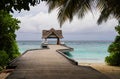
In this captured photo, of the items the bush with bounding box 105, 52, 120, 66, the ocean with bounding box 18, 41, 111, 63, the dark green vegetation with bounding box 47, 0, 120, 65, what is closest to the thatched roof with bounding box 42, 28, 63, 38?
the ocean with bounding box 18, 41, 111, 63

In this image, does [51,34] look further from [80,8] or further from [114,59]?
Answer: [80,8]

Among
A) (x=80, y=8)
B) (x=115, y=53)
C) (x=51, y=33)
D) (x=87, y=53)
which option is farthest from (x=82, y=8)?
(x=87, y=53)

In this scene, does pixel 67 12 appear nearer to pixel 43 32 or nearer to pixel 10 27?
pixel 10 27

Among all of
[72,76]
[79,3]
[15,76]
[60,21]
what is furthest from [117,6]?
[15,76]

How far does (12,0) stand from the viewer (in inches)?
310

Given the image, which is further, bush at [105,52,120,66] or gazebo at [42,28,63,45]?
gazebo at [42,28,63,45]

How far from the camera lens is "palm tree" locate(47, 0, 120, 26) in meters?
14.1

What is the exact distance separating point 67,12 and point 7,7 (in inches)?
273

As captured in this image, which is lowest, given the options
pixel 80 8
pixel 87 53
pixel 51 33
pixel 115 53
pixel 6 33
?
pixel 87 53

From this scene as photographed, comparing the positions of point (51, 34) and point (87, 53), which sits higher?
point (51, 34)

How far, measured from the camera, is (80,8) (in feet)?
50.0

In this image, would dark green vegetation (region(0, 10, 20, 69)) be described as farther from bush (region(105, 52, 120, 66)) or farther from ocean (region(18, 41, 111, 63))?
ocean (region(18, 41, 111, 63))

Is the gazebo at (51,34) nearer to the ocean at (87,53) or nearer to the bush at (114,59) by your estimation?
the ocean at (87,53)

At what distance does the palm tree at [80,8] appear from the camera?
1415cm
